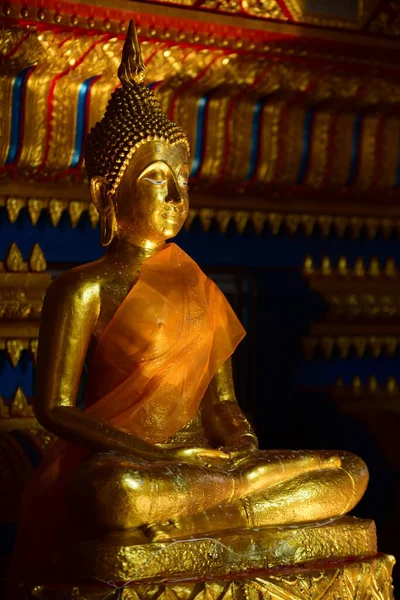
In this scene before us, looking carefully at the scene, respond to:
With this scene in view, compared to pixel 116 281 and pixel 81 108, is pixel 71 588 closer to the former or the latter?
pixel 116 281

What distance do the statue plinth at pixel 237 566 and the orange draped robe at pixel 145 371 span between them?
1.01ft

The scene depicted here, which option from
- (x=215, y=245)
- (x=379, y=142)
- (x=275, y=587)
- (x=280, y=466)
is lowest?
(x=275, y=587)

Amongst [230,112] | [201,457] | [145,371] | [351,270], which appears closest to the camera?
[201,457]

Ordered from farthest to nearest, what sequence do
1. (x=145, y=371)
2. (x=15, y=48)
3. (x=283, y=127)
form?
(x=283, y=127) → (x=15, y=48) → (x=145, y=371)

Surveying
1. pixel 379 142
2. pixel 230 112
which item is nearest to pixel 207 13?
pixel 230 112

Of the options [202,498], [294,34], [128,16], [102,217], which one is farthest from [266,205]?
[202,498]

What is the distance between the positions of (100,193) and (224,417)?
638 mm

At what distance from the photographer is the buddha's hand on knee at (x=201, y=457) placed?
3287 millimetres

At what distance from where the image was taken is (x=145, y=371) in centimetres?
342

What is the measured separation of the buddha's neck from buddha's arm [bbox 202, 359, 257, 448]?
35cm

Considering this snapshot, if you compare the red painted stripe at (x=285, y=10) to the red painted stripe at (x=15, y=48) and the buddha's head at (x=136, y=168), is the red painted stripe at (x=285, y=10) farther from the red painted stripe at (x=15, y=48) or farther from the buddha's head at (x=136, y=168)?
the buddha's head at (x=136, y=168)

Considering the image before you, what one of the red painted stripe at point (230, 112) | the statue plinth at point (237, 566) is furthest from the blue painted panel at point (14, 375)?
the statue plinth at point (237, 566)

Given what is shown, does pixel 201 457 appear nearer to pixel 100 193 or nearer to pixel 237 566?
pixel 237 566

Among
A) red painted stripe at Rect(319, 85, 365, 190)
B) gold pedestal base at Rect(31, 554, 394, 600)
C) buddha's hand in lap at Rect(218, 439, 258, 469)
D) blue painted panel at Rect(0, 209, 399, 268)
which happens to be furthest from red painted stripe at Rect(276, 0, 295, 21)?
gold pedestal base at Rect(31, 554, 394, 600)
